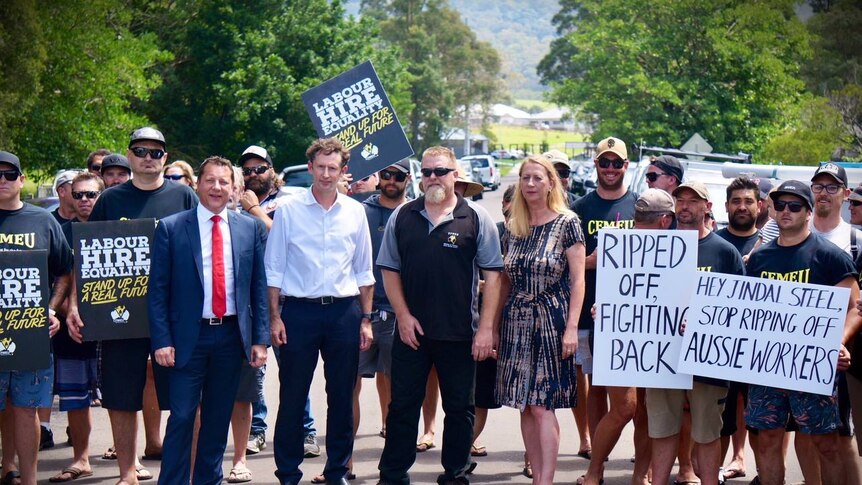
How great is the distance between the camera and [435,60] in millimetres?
81250

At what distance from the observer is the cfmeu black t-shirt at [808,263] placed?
6.59 m

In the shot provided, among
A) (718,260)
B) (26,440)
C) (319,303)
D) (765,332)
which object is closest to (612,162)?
(718,260)

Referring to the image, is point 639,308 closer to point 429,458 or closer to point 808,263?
point 808,263

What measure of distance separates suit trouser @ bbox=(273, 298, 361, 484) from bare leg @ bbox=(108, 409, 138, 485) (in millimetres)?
930

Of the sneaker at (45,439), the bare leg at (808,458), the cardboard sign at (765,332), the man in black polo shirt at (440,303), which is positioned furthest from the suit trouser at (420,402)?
the sneaker at (45,439)

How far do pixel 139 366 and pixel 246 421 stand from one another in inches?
41.1

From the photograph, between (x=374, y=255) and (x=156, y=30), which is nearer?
(x=374, y=255)

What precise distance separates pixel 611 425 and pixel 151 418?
341cm

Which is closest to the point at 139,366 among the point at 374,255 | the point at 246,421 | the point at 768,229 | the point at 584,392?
the point at 246,421

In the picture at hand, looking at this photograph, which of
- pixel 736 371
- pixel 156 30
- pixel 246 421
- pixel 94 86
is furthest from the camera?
pixel 156 30

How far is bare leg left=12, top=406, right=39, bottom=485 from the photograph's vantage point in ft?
23.2

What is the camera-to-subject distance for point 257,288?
705 centimetres

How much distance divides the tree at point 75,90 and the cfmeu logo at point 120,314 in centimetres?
1460

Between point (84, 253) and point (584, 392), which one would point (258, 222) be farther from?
point (584, 392)
